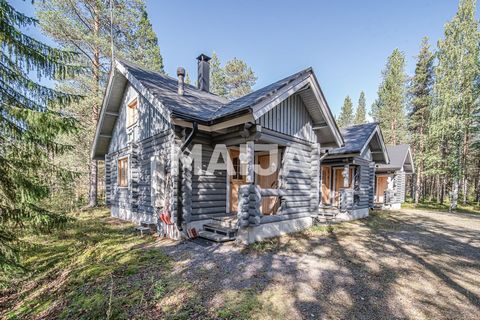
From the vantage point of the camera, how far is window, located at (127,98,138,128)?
8880 mm

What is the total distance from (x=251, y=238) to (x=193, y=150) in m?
3.03

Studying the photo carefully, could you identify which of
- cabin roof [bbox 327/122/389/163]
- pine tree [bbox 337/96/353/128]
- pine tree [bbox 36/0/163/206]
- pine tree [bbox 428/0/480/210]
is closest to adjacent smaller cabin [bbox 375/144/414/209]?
pine tree [bbox 428/0/480/210]

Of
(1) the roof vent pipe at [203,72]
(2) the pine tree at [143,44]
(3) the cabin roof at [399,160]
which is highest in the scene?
(2) the pine tree at [143,44]

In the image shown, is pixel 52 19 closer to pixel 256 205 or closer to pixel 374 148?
pixel 256 205

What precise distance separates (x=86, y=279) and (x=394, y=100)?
2636 centimetres

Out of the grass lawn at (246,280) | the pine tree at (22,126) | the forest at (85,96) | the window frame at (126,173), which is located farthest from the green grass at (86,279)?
the window frame at (126,173)

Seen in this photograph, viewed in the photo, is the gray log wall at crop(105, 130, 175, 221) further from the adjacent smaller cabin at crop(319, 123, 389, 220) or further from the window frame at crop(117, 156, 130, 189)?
the adjacent smaller cabin at crop(319, 123, 389, 220)

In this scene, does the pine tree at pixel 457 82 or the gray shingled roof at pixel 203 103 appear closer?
the gray shingled roof at pixel 203 103

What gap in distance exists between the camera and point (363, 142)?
1027 cm

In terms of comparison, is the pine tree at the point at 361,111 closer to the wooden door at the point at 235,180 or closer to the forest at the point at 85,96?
the forest at the point at 85,96

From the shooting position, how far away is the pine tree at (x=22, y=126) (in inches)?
144

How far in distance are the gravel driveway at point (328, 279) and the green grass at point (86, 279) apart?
481mm

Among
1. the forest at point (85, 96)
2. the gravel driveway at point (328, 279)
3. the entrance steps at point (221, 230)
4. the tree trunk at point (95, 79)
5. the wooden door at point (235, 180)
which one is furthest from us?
the tree trunk at point (95, 79)

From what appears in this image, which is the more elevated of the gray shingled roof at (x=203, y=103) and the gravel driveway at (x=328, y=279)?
the gray shingled roof at (x=203, y=103)
